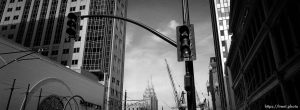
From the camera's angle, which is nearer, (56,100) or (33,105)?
(33,105)

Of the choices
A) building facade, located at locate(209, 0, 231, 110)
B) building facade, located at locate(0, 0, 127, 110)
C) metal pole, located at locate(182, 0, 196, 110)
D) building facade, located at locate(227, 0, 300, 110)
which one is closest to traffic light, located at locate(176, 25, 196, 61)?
metal pole, located at locate(182, 0, 196, 110)

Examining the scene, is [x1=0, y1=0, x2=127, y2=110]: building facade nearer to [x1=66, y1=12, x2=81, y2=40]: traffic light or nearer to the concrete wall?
the concrete wall

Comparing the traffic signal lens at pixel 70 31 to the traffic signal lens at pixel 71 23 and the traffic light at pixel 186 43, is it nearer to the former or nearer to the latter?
the traffic signal lens at pixel 71 23

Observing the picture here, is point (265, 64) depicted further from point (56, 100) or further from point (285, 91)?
point (56, 100)

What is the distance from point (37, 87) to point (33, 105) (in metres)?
3.17

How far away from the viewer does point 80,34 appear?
8025 centimetres

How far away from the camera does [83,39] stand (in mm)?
78938

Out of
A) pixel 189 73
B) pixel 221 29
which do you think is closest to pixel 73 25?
pixel 189 73

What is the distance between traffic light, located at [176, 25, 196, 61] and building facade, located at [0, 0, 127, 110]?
66.4m

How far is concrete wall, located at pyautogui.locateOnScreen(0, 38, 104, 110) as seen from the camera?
114 feet

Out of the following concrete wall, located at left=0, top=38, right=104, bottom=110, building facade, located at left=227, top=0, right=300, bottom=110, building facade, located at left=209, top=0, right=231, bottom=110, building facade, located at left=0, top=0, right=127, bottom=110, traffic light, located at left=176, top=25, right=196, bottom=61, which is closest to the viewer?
traffic light, located at left=176, top=25, right=196, bottom=61

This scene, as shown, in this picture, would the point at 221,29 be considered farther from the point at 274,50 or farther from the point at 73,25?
the point at 73,25

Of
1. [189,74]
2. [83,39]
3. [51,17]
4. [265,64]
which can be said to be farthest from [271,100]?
[51,17]

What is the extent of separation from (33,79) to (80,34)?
4142cm
